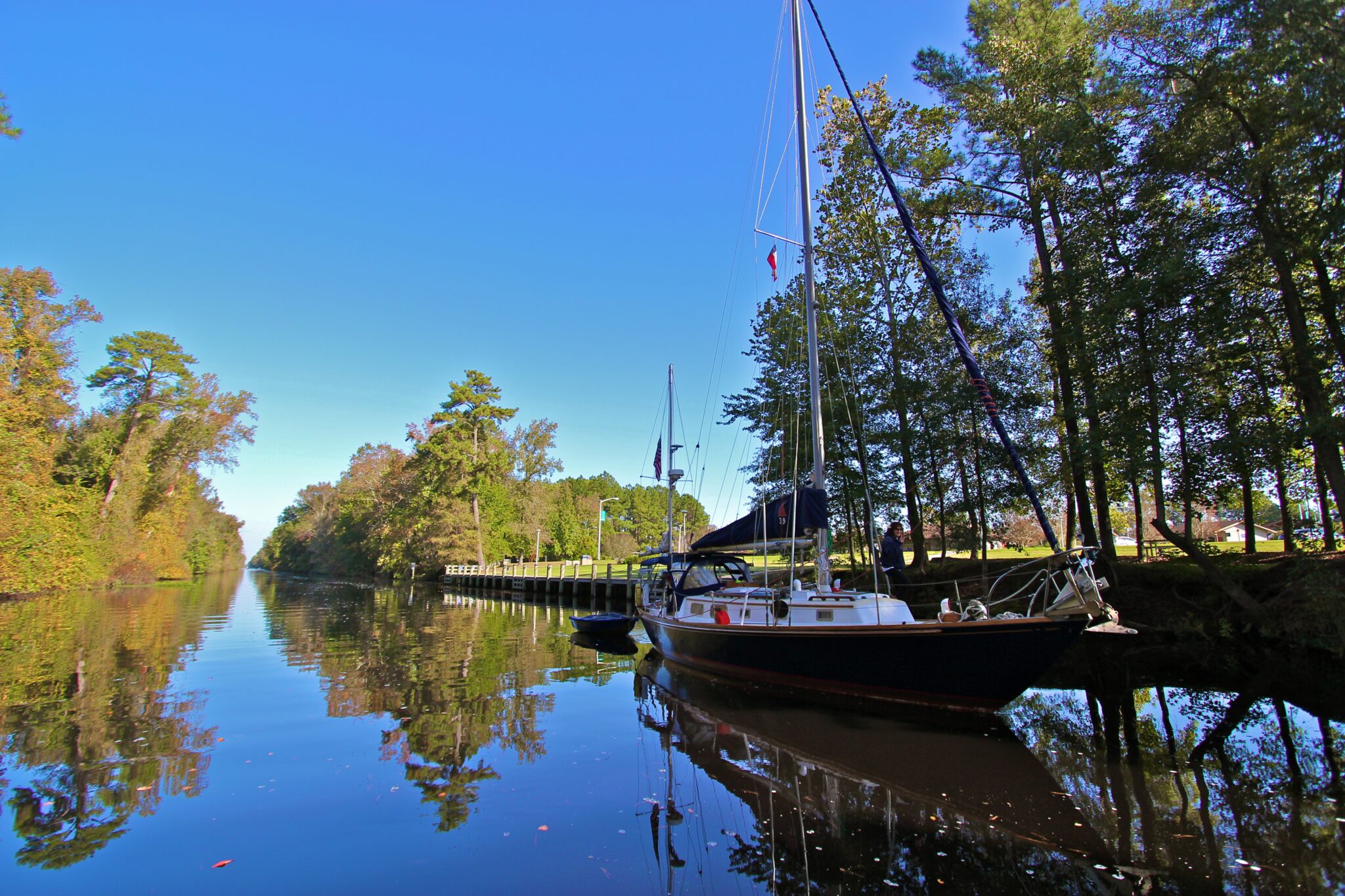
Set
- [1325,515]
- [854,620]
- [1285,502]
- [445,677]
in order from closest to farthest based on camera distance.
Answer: [854,620] → [1325,515] → [445,677] → [1285,502]

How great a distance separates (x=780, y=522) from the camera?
11430 millimetres

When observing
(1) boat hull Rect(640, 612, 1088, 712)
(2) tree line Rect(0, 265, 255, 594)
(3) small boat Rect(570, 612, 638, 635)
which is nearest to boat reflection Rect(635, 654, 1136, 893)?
(1) boat hull Rect(640, 612, 1088, 712)

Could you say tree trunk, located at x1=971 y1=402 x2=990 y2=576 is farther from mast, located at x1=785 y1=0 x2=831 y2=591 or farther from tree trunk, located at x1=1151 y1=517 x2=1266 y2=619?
mast, located at x1=785 y1=0 x2=831 y2=591

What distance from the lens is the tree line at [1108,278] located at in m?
10.9

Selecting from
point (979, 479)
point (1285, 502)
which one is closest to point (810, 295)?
point (979, 479)

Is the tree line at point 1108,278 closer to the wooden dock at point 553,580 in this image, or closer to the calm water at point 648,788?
the calm water at point 648,788

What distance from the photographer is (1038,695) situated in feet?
34.3

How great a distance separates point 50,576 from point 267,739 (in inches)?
1127

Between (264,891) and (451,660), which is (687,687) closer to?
(451,660)

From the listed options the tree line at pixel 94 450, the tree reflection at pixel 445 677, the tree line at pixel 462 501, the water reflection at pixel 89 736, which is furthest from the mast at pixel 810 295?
the tree line at pixel 462 501

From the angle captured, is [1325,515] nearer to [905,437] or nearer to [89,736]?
[905,437]

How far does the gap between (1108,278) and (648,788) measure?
45.1 feet

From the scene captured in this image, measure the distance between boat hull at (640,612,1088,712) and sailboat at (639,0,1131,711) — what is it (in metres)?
0.02

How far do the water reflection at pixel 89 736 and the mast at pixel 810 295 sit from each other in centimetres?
877
